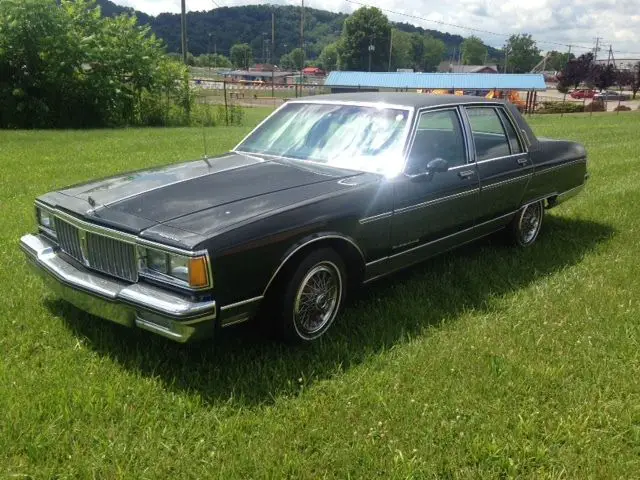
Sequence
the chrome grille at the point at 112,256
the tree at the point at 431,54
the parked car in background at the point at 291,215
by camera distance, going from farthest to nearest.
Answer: the tree at the point at 431,54
the chrome grille at the point at 112,256
the parked car in background at the point at 291,215

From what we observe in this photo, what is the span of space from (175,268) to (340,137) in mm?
1972

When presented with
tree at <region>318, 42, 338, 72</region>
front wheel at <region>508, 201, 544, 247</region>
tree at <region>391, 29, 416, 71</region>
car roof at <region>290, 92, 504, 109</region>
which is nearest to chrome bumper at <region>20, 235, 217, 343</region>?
car roof at <region>290, 92, 504, 109</region>

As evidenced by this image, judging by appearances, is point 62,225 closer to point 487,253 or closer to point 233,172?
point 233,172

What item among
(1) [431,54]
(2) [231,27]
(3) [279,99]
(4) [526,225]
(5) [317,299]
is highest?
(2) [231,27]

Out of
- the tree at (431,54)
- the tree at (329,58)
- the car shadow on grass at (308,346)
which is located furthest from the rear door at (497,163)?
the tree at (431,54)

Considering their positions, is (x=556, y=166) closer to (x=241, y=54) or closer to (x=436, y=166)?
(x=436, y=166)

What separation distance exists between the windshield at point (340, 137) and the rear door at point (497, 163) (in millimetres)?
1000

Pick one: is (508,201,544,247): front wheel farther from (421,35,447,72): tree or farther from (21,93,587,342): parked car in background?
(421,35,447,72): tree

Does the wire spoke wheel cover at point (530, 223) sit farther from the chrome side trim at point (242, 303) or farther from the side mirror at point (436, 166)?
the chrome side trim at point (242, 303)

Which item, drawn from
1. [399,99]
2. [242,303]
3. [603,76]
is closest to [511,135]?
[399,99]

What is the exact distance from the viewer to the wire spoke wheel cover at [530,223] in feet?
19.1

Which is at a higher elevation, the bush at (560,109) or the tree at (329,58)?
the tree at (329,58)

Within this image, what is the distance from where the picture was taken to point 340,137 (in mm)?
4520

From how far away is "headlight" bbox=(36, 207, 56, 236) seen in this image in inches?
151
